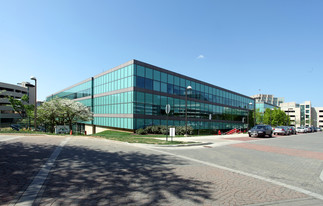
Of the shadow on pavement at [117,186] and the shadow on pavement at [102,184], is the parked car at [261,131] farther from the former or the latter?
the shadow on pavement at [117,186]

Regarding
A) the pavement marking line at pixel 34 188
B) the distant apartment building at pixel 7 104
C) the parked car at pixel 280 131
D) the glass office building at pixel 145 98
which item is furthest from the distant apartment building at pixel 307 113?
the distant apartment building at pixel 7 104

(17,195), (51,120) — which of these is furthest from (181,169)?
(51,120)

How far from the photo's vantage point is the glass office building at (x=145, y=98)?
31.0 meters

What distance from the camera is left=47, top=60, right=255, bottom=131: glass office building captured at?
102ft

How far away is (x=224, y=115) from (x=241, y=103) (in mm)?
13476

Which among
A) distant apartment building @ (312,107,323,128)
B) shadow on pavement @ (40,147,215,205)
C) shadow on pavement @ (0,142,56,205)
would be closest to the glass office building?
shadow on pavement @ (0,142,56,205)

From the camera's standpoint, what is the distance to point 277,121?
63.5m

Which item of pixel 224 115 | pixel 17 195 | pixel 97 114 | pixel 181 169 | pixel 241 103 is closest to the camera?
pixel 17 195

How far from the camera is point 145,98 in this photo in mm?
31938

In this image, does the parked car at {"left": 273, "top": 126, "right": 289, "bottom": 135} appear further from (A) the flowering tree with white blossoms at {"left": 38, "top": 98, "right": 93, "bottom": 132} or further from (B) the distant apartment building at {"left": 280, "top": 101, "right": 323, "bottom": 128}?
(B) the distant apartment building at {"left": 280, "top": 101, "right": 323, "bottom": 128}

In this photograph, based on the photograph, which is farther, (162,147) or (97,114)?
(97,114)

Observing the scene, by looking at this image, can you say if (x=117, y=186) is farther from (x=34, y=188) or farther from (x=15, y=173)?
(x=15, y=173)

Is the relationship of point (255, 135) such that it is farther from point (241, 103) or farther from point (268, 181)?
point (241, 103)

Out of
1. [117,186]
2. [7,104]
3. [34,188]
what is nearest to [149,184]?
[117,186]
